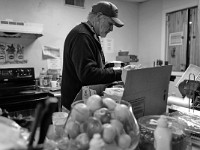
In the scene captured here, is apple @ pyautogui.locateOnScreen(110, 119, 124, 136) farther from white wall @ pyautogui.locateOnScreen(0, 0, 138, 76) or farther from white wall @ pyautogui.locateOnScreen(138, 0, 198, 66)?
white wall @ pyautogui.locateOnScreen(138, 0, 198, 66)

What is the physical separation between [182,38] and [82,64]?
2672 mm

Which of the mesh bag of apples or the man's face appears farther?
the man's face

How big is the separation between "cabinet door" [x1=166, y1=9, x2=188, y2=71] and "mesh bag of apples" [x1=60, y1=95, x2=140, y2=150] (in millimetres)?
3075

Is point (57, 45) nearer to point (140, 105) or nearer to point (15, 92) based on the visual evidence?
point (15, 92)

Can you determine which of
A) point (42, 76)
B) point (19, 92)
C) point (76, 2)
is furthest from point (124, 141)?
point (76, 2)

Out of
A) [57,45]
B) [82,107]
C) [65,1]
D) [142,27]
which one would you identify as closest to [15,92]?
[57,45]

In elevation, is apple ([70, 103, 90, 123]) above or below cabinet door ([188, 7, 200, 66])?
below

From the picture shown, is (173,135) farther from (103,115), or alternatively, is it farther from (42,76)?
(42,76)

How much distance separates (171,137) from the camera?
588 millimetres

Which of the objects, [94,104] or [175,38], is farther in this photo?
[175,38]

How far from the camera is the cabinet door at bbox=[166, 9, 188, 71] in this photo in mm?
3256

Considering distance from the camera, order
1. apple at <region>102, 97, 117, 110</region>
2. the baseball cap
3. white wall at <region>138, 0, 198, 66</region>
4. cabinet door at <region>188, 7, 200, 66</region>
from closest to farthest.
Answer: apple at <region>102, 97, 117, 110</region>
the baseball cap
cabinet door at <region>188, 7, 200, 66</region>
white wall at <region>138, 0, 198, 66</region>

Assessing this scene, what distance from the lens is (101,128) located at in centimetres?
50

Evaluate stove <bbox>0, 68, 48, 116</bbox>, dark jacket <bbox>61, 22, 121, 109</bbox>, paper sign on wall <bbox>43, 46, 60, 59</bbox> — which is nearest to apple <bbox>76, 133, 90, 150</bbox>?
dark jacket <bbox>61, 22, 121, 109</bbox>
